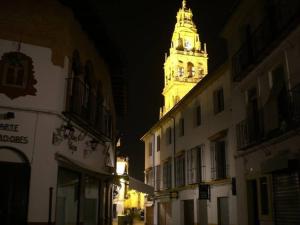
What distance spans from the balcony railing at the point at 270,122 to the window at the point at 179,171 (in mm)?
12237

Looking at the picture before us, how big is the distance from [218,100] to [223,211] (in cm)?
640

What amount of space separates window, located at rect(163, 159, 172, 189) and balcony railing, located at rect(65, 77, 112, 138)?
15.9 meters

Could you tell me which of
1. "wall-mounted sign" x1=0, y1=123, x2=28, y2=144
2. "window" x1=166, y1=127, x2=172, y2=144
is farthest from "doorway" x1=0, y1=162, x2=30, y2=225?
"window" x1=166, y1=127, x2=172, y2=144

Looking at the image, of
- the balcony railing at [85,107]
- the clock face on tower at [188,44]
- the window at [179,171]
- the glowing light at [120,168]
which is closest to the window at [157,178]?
the window at [179,171]

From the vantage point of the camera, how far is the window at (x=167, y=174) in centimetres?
3209

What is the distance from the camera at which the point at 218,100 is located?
23.7 m

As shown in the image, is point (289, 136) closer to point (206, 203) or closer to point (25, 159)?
point (25, 159)

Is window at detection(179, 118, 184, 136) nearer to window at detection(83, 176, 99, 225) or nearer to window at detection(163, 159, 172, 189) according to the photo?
window at detection(163, 159, 172, 189)

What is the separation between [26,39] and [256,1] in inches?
365

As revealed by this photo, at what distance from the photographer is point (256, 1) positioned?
16.1 metres

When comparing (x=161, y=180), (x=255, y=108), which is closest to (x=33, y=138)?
(x=255, y=108)

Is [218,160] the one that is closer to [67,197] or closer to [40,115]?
[67,197]

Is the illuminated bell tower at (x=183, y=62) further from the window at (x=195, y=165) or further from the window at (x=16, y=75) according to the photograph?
the window at (x=16, y=75)

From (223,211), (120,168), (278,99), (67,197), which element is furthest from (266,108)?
(120,168)
